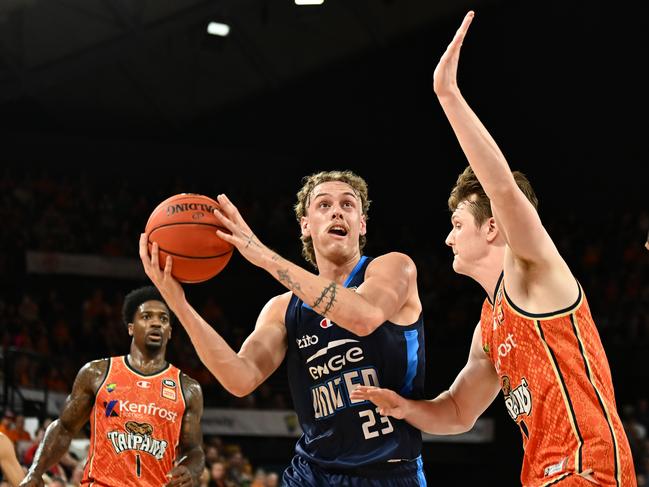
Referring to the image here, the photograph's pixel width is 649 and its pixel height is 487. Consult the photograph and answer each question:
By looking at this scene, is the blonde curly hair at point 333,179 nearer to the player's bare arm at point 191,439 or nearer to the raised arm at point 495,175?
the raised arm at point 495,175

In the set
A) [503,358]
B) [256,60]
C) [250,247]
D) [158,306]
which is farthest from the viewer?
[256,60]

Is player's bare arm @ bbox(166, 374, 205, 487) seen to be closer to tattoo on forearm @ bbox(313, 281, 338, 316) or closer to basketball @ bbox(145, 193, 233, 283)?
basketball @ bbox(145, 193, 233, 283)

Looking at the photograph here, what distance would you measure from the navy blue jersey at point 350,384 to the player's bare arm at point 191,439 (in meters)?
2.00

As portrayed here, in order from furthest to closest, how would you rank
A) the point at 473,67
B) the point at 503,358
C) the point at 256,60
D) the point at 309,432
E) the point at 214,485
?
the point at 473,67
the point at 256,60
the point at 214,485
the point at 309,432
the point at 503,358

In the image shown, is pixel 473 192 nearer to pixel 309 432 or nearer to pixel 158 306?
pixel 309 432

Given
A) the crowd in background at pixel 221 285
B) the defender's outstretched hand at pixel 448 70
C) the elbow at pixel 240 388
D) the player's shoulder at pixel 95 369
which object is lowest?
the elbow at pixel 240 388

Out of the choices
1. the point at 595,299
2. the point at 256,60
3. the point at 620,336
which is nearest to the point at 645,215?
the point at 595,299

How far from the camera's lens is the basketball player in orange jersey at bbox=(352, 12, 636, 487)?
303 cm

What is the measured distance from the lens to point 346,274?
443 centimetres

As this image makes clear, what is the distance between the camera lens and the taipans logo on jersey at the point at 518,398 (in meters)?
3.28

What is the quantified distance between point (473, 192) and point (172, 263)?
1.26 m

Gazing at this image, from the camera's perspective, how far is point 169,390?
21.3ft

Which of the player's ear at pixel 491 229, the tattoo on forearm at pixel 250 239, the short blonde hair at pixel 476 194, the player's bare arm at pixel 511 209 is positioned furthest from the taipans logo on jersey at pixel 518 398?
the tattoo on forearm at pixel 250 239

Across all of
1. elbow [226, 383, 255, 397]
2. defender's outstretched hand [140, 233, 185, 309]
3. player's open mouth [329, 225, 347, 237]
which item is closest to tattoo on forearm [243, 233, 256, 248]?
defender's outstretched hand [140, 233, 185, 309]
